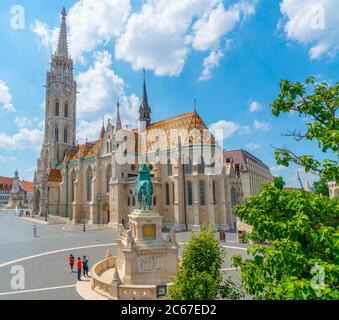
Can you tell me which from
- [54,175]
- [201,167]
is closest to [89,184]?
[54,175]

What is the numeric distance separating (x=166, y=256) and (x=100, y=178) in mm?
36636

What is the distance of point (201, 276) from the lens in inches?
331

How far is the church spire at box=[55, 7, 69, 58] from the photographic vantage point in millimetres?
71669

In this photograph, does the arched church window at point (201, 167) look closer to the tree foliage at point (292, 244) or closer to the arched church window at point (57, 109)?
the tree foliage at point (292, 244)

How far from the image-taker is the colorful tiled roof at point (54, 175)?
205 feet

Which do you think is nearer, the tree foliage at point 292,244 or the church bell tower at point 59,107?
the tree foliage at point 292,244

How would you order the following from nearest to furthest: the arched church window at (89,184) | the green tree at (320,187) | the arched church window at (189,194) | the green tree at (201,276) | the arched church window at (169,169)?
the green tree at (320,187), the green tree at (201,276), the arched church window at (189,194), the arched church window at (169,169), the arched church window at (89,184)

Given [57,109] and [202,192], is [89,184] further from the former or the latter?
[57,109]

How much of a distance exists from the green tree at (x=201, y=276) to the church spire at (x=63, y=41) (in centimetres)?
7536

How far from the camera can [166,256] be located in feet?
51.8

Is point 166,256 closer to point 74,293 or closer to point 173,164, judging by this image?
point 74,293

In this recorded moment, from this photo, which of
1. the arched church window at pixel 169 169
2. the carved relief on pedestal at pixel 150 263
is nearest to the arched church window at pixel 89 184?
the arched church window at pixel 169 169

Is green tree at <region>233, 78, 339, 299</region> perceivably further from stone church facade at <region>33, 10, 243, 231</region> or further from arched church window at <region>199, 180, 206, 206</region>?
arched church window at <region>199, 180, 206, 206</region>
